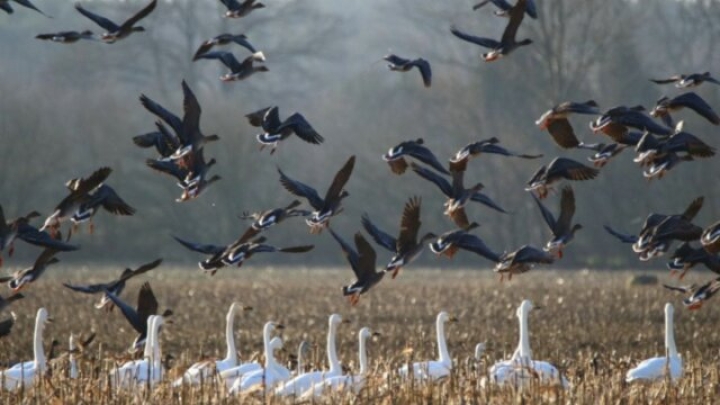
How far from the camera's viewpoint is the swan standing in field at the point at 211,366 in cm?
1443

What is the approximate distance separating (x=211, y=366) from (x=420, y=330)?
689 cm

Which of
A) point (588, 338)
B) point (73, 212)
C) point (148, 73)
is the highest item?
point (148, 73)

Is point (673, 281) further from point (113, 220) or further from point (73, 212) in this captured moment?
point (73, 212)

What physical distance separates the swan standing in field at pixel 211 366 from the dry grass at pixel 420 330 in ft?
0.56

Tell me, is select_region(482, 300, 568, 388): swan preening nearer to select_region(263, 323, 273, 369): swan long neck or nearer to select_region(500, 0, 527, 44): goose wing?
select_region(263, 323, 273, 369): swan long neck

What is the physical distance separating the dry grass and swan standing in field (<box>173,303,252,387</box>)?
0.17 meters

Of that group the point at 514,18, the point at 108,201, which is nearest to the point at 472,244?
the point at 514,18

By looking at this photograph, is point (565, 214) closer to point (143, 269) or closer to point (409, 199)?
point (409, 199)

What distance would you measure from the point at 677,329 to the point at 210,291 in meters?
15.0

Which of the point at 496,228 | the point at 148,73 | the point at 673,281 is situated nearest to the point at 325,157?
the point at 496,228

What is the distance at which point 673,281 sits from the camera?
148 feet

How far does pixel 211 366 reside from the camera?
14.8m

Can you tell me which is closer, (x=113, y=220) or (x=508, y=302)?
(x=508, y=302)

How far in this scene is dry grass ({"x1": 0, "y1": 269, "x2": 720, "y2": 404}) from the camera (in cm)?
1399
